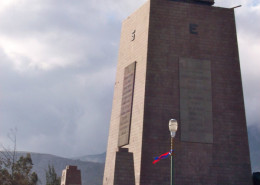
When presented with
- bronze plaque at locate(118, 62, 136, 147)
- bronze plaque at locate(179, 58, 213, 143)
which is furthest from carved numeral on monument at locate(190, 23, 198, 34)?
bronze plaque at locate(118, 62, 136, 147)

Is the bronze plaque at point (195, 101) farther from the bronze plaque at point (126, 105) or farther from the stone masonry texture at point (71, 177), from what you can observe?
the stone masonry texture at point (71, 177)

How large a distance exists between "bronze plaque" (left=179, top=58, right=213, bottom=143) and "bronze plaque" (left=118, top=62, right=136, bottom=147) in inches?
172

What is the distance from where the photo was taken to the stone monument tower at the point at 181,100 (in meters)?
33.7

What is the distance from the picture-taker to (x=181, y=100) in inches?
Result: 1384

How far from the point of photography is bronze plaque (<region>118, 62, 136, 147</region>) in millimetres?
36250

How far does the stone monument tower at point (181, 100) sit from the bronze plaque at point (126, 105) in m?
0.09

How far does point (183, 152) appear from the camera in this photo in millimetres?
33875

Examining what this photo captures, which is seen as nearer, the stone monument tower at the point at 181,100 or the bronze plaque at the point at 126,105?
the stone monument tower at the point at 181,100

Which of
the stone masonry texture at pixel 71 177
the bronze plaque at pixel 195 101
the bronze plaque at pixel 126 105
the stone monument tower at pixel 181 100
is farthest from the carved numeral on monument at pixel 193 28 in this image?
the stone masonry texture at pixel 71 177

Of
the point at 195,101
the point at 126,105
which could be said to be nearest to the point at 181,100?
the point at 195,101

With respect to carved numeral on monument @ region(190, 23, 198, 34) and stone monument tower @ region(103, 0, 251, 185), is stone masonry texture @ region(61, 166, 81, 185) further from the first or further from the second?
carved numeral on monument @ region(190, 23, 198, 34)

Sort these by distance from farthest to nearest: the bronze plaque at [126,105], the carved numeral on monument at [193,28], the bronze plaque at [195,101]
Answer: the carved numeral on monument at [193,28], the bronze plaque at [126,105], the bronze plaque at [195,101]

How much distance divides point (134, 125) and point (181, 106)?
4110 mm

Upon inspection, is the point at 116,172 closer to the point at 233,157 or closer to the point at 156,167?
the point at 156,167
